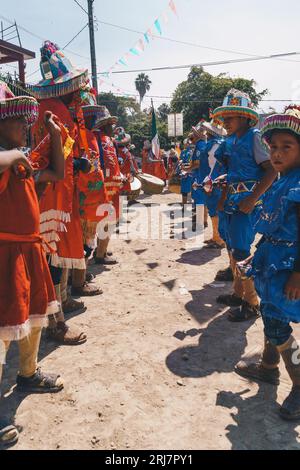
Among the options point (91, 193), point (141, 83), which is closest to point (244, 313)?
point (91, 193)

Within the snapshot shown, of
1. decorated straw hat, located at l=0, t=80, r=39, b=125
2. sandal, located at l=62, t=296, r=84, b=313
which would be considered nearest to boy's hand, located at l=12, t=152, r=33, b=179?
decorated straw hat, located at l=0, t=80, r=39, b=125

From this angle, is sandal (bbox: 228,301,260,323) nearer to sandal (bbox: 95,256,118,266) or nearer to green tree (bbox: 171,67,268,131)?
sandal (bbox: 95,256,118,266)

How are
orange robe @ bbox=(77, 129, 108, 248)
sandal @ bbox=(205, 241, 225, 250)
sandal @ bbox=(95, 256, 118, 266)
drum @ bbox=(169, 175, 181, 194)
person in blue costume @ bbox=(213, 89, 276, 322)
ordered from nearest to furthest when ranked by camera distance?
person in blue costume @ bbox=(213, 89, 276, 322) < orange robe @ bbox=(77, 129, 108, 248) < sandal @ bbox=(95, 256, 118, 266) < sandal @ bbox=(205, 241, 225, 250) < drum @ bbox=(169, 175, 181, 194)

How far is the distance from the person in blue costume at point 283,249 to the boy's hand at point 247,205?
1.10m

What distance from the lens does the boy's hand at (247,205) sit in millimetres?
3640

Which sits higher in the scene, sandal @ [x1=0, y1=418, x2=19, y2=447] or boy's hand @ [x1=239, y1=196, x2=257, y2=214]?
boy's hand @ [x1=239, y1=196, x2=257, y2=214]

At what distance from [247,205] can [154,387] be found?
1.87 meters

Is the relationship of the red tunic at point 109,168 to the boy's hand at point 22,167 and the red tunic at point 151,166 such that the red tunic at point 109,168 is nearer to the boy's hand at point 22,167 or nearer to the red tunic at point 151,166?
the boy's hand at point 22,167

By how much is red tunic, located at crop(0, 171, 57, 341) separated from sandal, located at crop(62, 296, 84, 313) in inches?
74.0

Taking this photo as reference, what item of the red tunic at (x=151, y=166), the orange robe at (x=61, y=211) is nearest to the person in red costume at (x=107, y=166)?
the orange robe at (x=61, y=211)

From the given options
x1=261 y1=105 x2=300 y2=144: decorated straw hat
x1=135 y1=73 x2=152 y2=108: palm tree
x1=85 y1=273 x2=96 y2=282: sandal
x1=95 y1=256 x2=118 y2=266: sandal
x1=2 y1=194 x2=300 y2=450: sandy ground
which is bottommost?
x1=2 y1=194 x2=300 y2=450: sandy ground

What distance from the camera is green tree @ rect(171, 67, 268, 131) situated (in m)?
34.4
